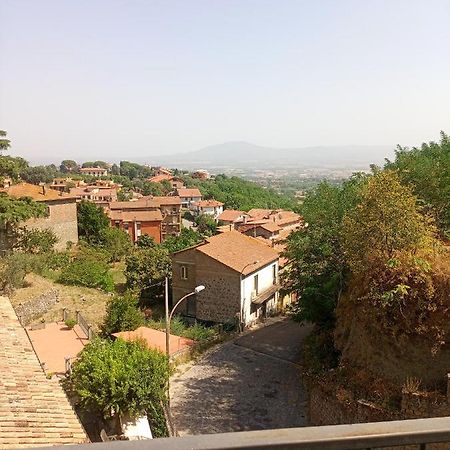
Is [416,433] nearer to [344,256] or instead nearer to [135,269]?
[344,256]

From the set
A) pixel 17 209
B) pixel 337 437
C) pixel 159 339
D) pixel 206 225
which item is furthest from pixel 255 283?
pixel 206 225

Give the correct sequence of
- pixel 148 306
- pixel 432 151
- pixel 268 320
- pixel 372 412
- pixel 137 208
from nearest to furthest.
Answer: pixel 372 412, pixel 432 151, pixel 268 320, pixel 148 306, pixel 137 208

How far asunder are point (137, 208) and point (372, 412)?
59833 millimetres

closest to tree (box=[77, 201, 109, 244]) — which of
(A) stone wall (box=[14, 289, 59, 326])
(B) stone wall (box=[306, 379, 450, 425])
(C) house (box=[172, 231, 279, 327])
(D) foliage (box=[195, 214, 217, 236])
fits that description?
(D) foliage (box=[195, 214, 217, 236])

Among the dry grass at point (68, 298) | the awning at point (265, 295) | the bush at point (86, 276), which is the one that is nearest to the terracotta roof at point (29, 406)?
the dry grass at point (68, 298)

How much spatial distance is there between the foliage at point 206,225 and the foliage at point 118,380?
5339cm

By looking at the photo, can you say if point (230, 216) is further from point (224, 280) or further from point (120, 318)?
point (120, 318)

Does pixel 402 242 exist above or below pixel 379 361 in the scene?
above

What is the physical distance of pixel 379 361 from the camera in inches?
551

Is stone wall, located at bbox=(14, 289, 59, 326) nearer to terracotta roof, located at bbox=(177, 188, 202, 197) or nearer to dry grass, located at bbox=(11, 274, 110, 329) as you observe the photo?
dry grass, located at bbox=(11, 274, 110, 329)

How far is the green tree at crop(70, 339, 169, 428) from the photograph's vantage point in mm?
12844

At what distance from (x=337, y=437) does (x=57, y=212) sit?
46.4m

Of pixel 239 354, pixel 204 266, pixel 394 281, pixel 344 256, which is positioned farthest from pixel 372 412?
pixel 204 266

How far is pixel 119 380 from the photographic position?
12969 mm
